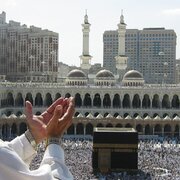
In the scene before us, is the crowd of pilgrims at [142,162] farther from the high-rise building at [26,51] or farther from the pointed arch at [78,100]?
the high-rise building at [26,51]

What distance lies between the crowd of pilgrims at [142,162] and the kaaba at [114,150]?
25.6 inches

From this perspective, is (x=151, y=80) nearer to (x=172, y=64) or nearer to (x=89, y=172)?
(x=172, y=64)

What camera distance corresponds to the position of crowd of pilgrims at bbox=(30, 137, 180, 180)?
80.4ft

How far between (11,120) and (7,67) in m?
52.4

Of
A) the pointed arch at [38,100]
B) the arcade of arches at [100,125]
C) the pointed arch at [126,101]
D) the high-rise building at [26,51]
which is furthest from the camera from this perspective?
the high-rise building at [26,51]

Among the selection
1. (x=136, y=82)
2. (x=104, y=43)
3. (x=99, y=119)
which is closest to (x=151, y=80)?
(x=104, y=43)

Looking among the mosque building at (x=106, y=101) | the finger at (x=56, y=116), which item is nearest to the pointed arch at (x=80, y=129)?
the mosque building at (x=106, y=101)

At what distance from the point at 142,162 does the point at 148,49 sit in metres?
80.9

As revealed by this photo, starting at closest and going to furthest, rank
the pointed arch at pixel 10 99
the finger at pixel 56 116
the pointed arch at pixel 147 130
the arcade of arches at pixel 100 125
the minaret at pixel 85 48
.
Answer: the finger at pixel 56 116
the arcade of arches at pixel 100 125
the pointed arch at pixel 147 130
the pointed arch at pixel 10 99
the minaret at pixel 85 48

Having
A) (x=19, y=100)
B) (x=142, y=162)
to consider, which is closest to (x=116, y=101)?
(x=19, y=100)

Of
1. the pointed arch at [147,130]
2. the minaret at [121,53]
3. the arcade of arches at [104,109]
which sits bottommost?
the pointed arch at [147,130]

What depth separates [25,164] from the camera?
10.9ft

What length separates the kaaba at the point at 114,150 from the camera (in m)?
27.2

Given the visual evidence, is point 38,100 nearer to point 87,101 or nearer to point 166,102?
point 87,101
